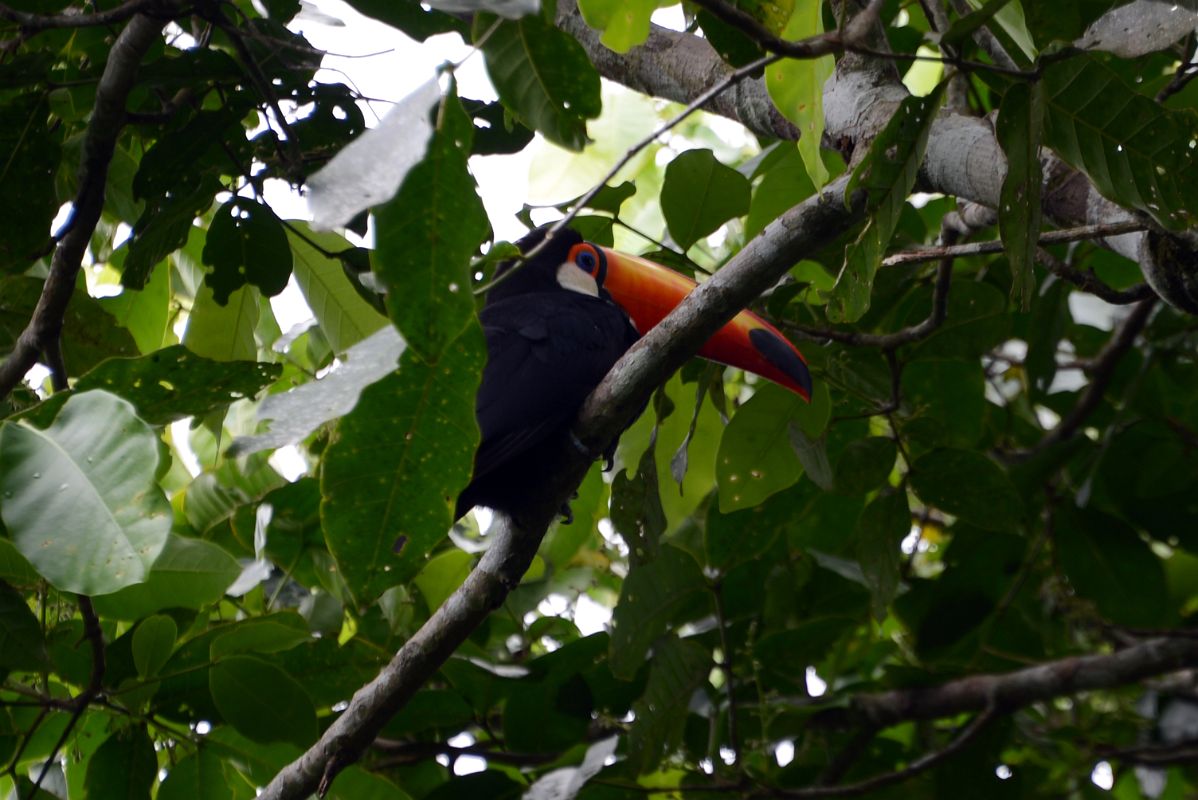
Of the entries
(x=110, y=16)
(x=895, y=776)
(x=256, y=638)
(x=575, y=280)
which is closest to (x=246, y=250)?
(x=110, y=16)

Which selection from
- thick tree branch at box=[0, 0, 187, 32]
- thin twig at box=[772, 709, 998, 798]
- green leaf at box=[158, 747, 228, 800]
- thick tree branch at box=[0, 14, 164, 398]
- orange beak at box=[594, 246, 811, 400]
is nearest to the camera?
thick tree branch at box=[0, 0, 187, 32]

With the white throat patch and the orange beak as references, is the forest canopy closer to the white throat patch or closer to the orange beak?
the orange beak

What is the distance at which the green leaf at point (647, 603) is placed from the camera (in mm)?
2662

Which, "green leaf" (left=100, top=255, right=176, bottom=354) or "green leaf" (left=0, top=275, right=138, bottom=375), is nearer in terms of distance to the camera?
"green leaf" (left=0, top=275, right=138, bottom=375)

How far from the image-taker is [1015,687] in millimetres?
3369

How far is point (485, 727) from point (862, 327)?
139 centimetres

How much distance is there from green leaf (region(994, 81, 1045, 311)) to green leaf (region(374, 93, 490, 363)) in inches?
30.9

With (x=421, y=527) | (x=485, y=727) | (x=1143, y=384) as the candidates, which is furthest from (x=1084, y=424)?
(x=421, y=527)

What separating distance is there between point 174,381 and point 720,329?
3.17 feet

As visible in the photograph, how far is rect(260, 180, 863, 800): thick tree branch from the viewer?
1.91 m

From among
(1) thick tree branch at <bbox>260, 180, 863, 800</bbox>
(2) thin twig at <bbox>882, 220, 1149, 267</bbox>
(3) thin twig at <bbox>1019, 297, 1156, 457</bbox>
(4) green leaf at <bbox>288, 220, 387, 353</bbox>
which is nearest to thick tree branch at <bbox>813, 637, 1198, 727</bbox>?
(3) thin twig at <bbox>1019, 297, 1156, 457</bbox>

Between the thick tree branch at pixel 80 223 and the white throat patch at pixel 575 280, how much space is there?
1463 mm

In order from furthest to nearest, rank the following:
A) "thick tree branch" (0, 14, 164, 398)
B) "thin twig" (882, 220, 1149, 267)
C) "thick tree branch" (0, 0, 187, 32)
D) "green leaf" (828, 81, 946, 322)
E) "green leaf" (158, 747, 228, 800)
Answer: "green leaf" (158, 747, 228, 800) < "thick tree branch" (0, 14, 164, 398) < "thick tree branch" (0, 0, 187, 32) < "thin twig" (882, 220, 1149, 267) < "green leaf" (828, 81, 946, 322)

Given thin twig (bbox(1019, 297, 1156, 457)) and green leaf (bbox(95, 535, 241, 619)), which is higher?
thin twig (bbox(1019, 297, 1156, 457))
